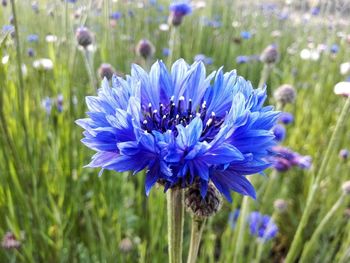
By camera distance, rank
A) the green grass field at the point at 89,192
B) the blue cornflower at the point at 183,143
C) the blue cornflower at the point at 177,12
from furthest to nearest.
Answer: the blue cornflower at the point at 177,12 → the green grass field at the point at 89,192 → the blue cornflower at the point at 183,143

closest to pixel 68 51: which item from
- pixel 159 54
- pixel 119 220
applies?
pixel 119 220

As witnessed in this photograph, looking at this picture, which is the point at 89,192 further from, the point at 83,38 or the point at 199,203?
the point at 199,203

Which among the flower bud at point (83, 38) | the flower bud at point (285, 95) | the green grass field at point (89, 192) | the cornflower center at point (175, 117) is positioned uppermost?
the cornflower center at point (175, 117)

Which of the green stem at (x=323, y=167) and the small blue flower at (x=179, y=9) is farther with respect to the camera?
the small blue flower at (x=179, y=9)

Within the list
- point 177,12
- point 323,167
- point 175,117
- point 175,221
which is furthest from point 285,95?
point 175,221

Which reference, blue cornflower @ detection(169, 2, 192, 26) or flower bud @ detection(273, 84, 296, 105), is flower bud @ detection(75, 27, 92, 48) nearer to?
blue cornflower @ detection(169, 2, 192, 26)

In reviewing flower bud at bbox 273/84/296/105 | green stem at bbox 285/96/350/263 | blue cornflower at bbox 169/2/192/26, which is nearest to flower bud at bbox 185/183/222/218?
green stem at bbox 285/96/350/263

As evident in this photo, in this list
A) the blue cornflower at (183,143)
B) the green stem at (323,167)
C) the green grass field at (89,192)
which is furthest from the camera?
the green grass field at (89,192)

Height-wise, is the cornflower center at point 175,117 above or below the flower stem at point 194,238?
above

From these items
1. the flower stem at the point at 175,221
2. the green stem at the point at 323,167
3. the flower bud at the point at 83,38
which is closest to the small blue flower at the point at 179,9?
the flower bud at the point at 83,38

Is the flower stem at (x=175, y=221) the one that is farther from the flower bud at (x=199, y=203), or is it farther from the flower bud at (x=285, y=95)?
the flower bud at (x=285, y=95)

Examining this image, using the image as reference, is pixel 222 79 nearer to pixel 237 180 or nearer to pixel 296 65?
pixel 237 180

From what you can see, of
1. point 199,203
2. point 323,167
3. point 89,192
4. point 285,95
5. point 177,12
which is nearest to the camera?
point 199,203
